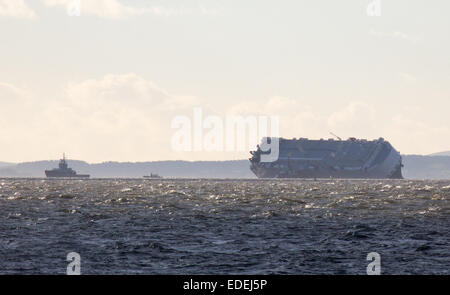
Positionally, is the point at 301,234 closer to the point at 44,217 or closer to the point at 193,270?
the point at 193,270

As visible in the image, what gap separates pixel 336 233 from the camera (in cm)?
4706

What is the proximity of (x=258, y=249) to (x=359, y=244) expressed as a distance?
18.6 feet

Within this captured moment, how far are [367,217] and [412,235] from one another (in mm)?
13596

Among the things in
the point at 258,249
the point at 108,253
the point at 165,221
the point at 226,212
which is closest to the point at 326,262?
the point at 258,249

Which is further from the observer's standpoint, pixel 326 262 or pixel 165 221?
pixel 165 221

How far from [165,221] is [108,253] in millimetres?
18143

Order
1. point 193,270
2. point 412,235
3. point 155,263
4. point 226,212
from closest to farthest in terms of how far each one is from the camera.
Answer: point 193,270 → point 155,263 → point 412,235 → point 226,212

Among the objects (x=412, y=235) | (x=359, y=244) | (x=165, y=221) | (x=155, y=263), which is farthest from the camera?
(x=165, y=221)

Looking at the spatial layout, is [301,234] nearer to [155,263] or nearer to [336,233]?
[336,233]
